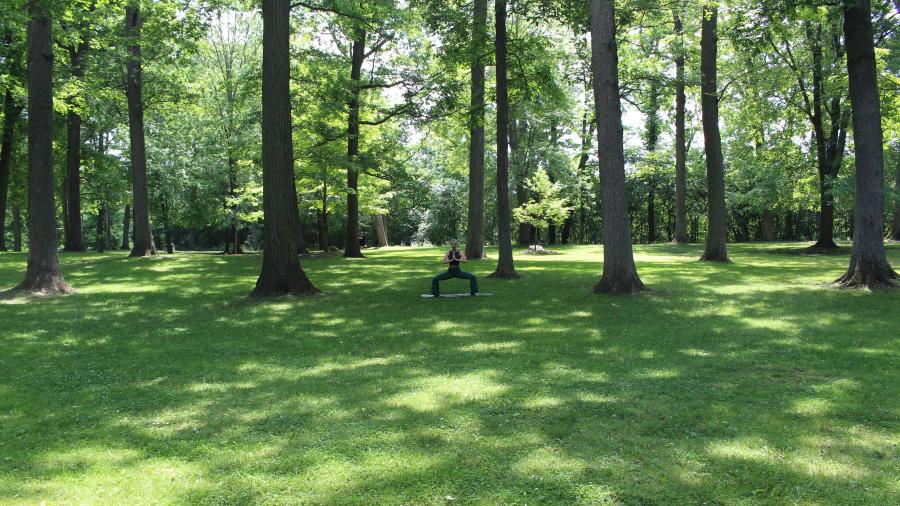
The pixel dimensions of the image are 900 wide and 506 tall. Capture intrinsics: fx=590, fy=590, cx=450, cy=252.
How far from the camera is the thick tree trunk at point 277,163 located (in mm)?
12203

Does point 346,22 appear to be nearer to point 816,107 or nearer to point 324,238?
point 324,238

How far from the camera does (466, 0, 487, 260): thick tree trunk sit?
1582 centimetres

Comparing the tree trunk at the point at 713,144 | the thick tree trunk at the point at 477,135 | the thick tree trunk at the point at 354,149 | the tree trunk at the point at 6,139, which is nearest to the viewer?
the thick tree trunk at the point at 477,135

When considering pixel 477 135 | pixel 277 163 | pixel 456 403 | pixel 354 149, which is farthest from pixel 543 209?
pixel 456 403

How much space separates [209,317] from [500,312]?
5095 mm

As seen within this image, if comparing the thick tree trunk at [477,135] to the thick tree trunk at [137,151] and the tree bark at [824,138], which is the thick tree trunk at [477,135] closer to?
the thick tree trunk at [137,151]

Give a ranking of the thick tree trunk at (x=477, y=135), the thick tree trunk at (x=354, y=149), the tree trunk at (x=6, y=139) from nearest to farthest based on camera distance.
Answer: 1. the thick tree trunk at (x=477, y=135)
2. the thick tree trunk at (x=354, y=149)
3. the tree trunk at (x=6, y=139)

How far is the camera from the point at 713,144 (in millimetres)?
20141

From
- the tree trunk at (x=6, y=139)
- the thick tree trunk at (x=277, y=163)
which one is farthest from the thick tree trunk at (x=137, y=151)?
the thick tree trunk at (x=277, y=163)

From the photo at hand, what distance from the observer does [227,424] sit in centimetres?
491

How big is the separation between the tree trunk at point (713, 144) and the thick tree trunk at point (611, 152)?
29.6 feet

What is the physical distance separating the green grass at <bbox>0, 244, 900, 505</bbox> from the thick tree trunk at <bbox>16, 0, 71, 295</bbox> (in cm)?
162

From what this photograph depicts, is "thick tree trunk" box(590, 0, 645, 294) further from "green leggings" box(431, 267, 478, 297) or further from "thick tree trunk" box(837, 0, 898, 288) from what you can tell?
"thick tree trunk" box(837, 0, 898, 288)

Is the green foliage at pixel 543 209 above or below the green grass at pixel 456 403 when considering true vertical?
above
